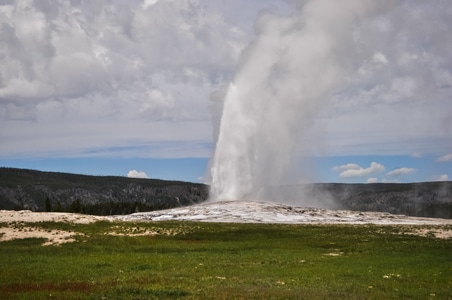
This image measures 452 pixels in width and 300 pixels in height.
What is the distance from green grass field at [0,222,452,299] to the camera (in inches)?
1067

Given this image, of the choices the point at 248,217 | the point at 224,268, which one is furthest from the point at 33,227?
the point at 248,217

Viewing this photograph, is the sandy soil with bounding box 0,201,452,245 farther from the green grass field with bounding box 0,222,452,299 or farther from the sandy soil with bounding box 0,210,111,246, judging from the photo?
the green grass field with bounding box 0,222,452,299

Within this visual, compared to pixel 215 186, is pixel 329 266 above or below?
below

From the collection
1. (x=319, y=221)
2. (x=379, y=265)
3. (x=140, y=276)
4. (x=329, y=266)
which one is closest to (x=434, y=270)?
(x=379, y=265)

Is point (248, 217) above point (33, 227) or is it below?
above

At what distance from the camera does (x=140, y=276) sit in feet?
108

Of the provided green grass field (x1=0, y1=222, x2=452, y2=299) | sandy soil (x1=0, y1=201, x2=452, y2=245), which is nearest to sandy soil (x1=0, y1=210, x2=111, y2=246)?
sandy soil (x1=0, y1=201, x2=452, y2=245)

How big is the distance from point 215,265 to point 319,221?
218ft

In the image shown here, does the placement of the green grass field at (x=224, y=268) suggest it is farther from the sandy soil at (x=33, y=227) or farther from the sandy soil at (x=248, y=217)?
the sandy soil at (x=248, y=217)

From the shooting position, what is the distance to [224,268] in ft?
122

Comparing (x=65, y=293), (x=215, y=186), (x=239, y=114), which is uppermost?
(x=239, y=114)

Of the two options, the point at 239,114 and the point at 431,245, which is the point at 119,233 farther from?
the point at 239,114

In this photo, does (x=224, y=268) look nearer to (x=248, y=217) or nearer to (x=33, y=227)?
(x=33, y=227)

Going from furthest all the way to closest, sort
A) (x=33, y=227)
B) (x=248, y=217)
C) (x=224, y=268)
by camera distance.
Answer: (x=248, y=217)
(x=33, y=227)
(x=224, y=268)
